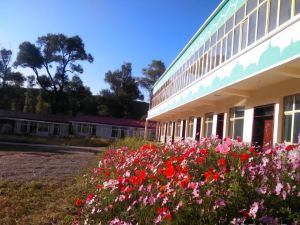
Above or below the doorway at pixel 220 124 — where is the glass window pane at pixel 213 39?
above

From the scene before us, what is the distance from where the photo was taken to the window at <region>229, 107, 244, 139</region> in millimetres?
16531

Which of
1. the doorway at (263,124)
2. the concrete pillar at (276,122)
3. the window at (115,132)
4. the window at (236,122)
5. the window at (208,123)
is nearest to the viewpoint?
the concrete pillar at (276,122)

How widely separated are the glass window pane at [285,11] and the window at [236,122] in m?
6.41

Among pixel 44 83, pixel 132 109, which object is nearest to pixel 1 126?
pixel 44 83

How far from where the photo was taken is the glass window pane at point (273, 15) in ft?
36.1

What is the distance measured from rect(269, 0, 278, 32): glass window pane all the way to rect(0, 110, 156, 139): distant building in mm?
42515

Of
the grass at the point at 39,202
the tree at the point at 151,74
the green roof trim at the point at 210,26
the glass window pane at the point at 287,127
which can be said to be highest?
the tree at the point at 151,74

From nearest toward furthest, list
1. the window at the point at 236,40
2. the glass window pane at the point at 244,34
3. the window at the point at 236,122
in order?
the glass window pane at the point at 244,34 → the window at the point at 236,40 → the window at the point at 236,122

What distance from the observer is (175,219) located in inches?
151

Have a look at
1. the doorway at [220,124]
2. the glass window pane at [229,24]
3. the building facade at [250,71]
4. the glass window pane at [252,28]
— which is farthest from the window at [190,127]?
the glass window pane at [252,28]

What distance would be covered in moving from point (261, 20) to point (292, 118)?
3047 millimetres

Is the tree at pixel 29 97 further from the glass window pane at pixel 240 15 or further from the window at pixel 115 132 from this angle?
the glass window pane at pixel 240 15

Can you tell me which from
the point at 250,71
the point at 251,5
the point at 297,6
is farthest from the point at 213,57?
the point at 297,6

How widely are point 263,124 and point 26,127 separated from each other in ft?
160
